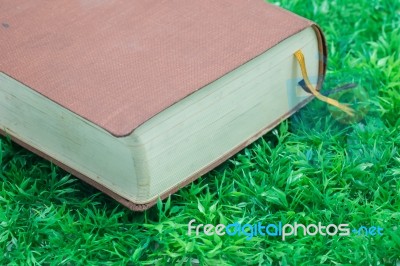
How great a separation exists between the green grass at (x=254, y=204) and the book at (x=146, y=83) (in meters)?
0.06

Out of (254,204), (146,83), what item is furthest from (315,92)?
(146,83)

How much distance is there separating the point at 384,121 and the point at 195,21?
0.46 m

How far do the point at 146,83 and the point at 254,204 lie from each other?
31cm

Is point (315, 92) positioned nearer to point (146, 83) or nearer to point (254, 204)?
point (254, 204)

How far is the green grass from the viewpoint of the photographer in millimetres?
1772

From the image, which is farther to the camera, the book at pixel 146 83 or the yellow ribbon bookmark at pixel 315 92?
the yellow ribbon bookmark at pixel 315 92

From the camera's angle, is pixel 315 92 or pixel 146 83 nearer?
pixel 146 83

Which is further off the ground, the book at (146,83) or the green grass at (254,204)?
the book at (146,83)

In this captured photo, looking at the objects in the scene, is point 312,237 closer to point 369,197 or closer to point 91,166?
point 369,197

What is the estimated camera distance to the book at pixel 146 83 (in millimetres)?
1750

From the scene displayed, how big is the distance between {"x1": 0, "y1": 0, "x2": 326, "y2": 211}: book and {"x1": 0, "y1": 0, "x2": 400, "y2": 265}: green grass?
0.06 metres

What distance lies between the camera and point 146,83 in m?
1.78

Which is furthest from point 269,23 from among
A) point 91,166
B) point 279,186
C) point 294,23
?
point 91,166

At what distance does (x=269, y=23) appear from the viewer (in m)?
1.94
